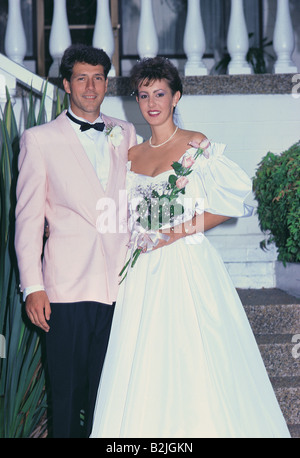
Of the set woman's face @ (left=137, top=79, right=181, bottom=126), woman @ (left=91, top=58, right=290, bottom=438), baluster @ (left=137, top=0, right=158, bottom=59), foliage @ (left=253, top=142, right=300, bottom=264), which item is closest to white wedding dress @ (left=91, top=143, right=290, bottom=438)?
woman @ (left=91, top=58, right=290, bottom=438)

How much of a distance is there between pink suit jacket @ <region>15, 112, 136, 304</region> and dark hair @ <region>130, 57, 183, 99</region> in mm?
395

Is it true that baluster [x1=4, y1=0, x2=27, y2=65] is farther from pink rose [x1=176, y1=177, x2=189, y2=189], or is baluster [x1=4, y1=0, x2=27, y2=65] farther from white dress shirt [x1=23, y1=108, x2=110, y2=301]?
pink rose [x1=176, y1=177, x2=189, y2=189]

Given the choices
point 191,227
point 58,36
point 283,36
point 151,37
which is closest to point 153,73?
point 191,227

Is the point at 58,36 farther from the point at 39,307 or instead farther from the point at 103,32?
the point at 39,307

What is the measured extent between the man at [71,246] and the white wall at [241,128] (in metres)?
1.88

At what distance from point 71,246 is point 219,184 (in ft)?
2.24

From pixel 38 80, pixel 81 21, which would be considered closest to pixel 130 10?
pixel 81 21

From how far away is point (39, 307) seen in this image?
102 inches

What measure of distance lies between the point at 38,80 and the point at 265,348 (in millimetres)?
2082

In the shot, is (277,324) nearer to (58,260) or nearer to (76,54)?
(58,260)

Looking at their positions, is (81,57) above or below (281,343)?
above

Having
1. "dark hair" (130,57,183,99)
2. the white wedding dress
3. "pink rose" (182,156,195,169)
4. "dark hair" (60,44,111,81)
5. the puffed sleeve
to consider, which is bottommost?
the white wedding dress

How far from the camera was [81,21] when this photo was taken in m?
7.66

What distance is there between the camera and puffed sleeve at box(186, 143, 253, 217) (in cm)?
268
